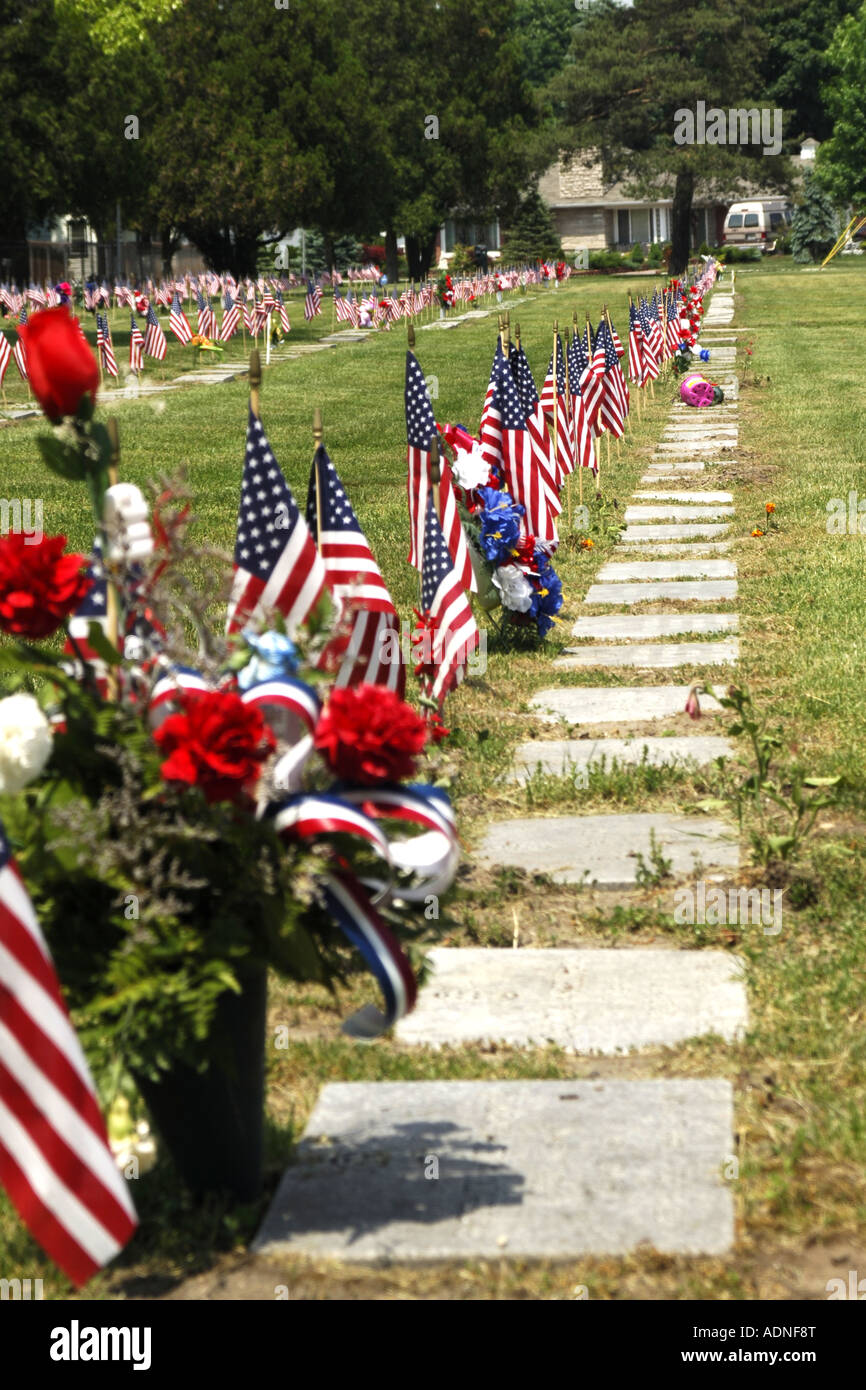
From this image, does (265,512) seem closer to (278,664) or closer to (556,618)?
(278,664)

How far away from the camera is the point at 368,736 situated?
2.85 meters

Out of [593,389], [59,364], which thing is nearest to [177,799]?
[59,364]

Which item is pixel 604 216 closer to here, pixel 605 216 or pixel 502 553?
pixel 605 216

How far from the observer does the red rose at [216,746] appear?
9.14ft

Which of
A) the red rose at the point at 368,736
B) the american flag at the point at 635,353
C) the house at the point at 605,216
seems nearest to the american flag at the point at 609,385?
the american flag at the point at 635,353

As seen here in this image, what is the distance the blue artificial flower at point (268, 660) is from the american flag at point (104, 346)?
1925 cm

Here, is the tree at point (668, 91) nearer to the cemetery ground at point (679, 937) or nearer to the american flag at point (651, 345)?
the american flag at point (651, 345)

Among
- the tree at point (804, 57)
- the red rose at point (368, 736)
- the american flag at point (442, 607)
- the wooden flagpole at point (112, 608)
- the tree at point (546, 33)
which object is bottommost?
the american flag at point (442, 607)

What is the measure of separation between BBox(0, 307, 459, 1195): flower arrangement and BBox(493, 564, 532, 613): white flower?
4.73 m

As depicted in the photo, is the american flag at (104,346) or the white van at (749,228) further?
the white van at (749,228)

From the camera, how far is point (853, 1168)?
341 centimetres

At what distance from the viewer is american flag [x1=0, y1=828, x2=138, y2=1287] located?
9.00 ft

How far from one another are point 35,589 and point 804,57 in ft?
268

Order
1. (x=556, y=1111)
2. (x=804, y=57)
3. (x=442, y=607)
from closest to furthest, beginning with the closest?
(x=556, y=1111), (x=442, y=607), (x=804, y=57)
